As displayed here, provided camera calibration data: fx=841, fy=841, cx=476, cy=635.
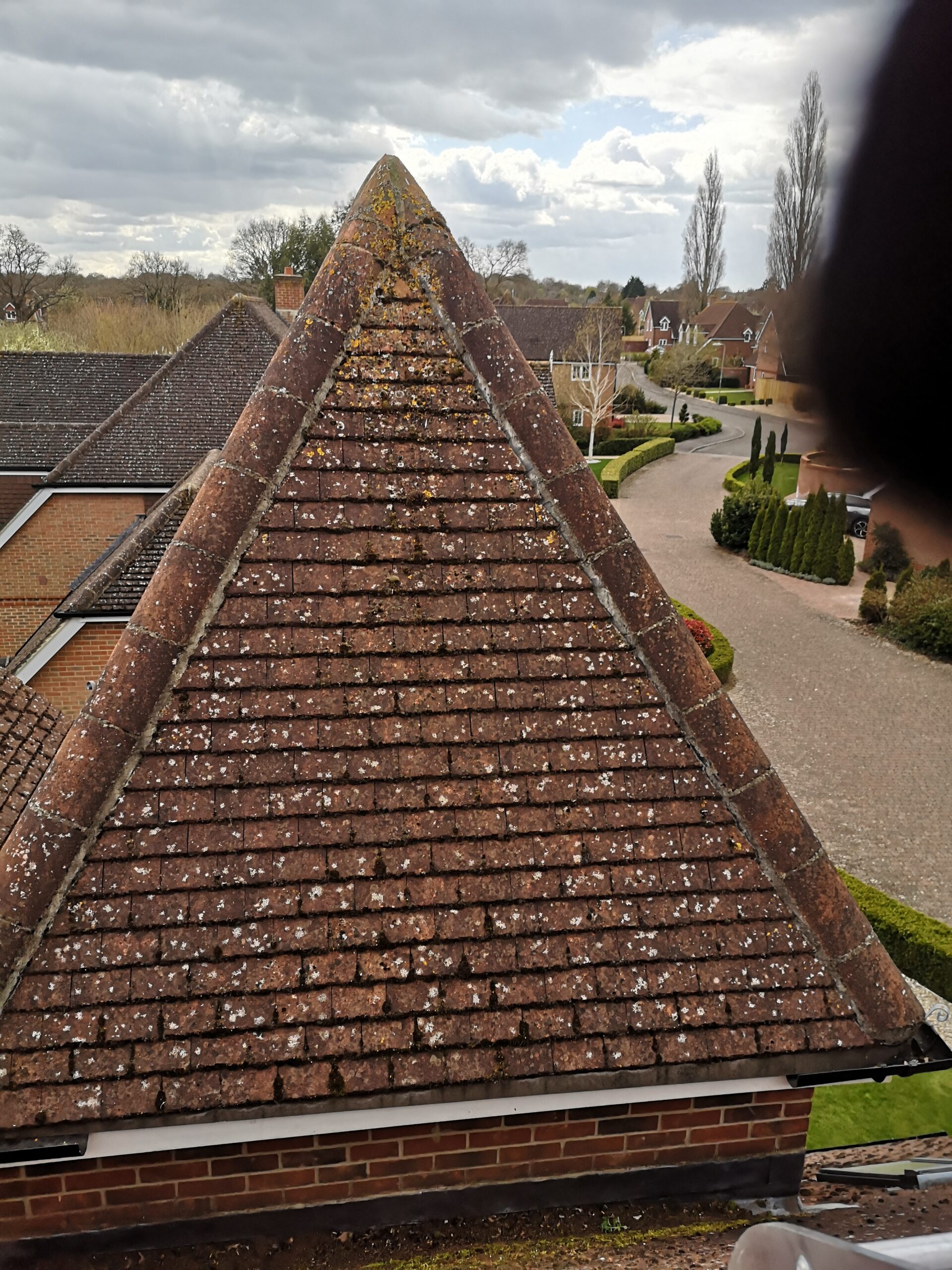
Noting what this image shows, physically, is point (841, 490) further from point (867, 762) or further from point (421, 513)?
point (867, 762)

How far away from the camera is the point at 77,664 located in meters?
14.8

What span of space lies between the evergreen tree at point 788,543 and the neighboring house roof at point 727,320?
2439 centimetres

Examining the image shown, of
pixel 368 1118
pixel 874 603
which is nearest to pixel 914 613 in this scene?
pixel 874 603

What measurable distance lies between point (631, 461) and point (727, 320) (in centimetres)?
4087

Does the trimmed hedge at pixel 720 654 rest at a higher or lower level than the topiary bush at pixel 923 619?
lower

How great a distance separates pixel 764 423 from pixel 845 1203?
4534 mm

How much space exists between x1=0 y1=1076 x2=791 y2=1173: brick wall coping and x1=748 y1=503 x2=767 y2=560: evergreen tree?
25341mm

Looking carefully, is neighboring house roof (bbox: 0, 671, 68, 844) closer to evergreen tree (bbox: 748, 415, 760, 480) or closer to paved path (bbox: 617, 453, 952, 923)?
evergreen tree (bbox: 748, 415, 760, 480)

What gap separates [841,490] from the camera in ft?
2.72

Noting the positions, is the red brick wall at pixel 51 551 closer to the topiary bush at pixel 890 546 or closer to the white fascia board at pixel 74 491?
the white fascia board at pixel 74 491

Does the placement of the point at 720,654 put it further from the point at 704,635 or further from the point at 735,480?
the point at 735,480

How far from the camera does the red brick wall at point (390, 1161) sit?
3.44 m

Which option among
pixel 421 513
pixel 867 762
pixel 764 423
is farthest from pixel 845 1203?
pixel 867 762

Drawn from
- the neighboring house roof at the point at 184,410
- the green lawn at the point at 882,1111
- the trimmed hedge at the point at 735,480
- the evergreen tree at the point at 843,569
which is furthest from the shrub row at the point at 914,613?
the neighboring house roof at the point at 184,410
